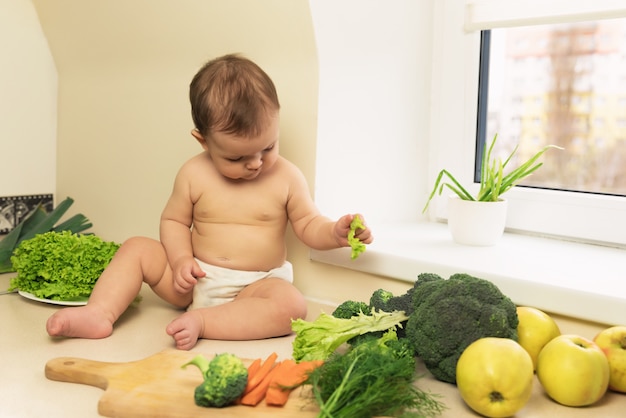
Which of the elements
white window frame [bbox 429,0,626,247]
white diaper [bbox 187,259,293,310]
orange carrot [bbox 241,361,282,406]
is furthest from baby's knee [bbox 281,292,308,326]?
white window frame [bbox 429,0,626,247]

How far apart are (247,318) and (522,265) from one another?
50 centimetres

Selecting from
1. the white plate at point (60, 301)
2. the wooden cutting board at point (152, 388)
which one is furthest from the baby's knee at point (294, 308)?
the white plate at point (60, 301)

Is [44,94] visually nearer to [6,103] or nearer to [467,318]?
[6,103]

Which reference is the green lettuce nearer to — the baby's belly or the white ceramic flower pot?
the baby's belly

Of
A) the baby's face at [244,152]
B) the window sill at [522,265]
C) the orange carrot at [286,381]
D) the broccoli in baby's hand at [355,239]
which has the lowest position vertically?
the orange carrot at [286,381]

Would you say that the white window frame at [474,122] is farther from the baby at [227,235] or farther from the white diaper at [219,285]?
the white diaper at [219,285]

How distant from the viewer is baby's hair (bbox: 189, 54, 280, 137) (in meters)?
1.33

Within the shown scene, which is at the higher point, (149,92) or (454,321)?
(149,92)

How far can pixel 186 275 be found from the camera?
4.51 ft

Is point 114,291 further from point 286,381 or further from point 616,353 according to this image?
point 616,353

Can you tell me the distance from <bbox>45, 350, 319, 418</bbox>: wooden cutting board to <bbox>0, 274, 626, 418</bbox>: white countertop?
0.02 meters

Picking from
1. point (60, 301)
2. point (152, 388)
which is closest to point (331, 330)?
point (152, 388)

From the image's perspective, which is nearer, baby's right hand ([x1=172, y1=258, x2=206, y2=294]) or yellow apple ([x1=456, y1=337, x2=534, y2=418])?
yellow apple ([x1=456, y1=337, x2=534, y2=418])

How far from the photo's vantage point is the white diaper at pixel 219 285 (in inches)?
57.4
